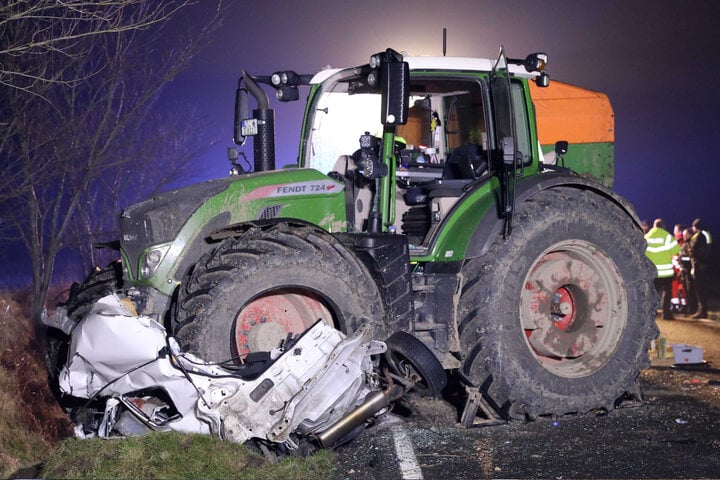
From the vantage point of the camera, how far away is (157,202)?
6461mm

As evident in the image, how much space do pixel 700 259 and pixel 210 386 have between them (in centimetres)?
1227

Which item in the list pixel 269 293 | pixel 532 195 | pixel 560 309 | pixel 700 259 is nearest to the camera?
pixel 269 293

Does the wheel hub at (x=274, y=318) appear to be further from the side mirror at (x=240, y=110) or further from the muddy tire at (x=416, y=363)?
the side mirror at (x=240, y=110)

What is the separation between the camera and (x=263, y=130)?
7.86 m

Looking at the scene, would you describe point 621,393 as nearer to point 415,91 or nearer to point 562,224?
point 562,224

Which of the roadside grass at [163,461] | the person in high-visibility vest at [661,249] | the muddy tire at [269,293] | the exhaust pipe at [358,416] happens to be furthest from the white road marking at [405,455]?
the person in high-visibility vest at [661,249]

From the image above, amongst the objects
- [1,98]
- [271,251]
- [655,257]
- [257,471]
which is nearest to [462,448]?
[257,471]

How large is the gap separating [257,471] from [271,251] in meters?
1.61

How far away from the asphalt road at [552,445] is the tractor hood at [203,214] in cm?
184

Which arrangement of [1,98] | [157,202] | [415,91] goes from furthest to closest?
[1,98] < [415,91] < [157,202]

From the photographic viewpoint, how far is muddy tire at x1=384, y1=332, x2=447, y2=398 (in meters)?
6.04

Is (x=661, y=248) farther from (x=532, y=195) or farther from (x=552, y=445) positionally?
(x=552, y=445)

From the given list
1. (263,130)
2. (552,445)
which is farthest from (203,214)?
(552,445)

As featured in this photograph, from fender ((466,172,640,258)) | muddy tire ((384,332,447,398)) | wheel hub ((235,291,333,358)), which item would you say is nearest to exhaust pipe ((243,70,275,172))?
wheel hub ((235,291,333,358))
